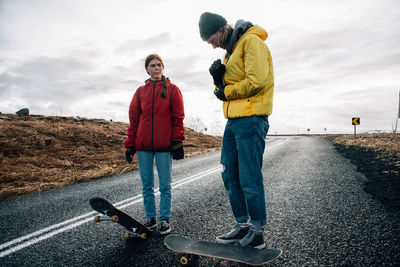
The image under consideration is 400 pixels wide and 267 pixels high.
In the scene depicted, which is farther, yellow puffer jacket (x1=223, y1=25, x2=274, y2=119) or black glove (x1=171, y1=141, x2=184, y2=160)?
black glove (x1=171, y1=141, x2=184, y2=160)

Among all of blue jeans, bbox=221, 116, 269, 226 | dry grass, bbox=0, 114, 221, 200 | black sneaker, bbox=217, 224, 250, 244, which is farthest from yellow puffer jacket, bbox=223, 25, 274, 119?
dry grass, bbox=0, 114, 221, 200

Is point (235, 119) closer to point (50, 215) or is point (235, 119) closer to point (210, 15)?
point (210, 15)

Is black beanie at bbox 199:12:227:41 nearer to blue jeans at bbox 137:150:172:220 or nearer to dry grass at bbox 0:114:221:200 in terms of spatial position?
blue jeans at bbox 137:150:172:220

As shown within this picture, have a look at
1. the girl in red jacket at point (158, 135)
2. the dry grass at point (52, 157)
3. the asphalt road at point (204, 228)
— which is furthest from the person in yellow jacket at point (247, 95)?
the dry grass at point (52, 157)

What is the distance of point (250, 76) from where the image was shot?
2025 millimetres

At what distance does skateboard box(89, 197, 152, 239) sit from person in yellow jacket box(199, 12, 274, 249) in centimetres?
92

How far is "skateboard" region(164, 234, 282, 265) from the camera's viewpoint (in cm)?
194

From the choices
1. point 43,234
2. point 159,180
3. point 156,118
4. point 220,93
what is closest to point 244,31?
point 220,93

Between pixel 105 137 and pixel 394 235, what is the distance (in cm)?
1406

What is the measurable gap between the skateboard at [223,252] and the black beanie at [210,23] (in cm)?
216

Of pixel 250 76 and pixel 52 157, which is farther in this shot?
pixel 52 157

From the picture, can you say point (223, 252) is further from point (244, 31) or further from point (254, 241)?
point (244, 31)

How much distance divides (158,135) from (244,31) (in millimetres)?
1598

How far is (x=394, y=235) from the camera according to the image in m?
2.50
